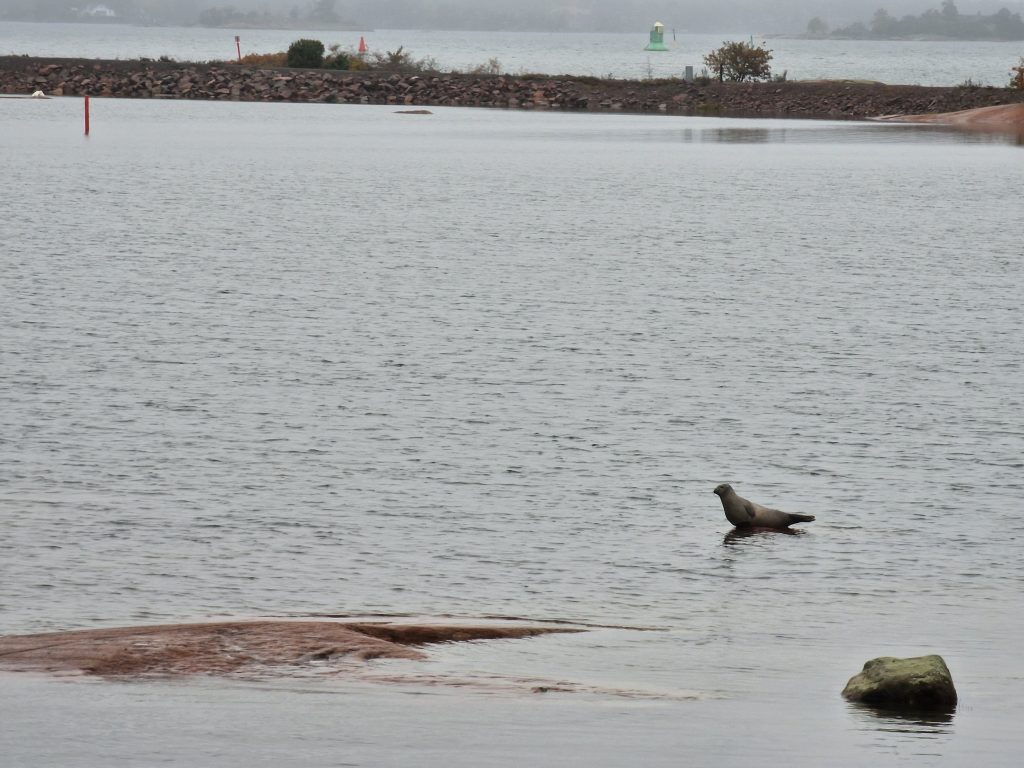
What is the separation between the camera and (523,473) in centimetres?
1795

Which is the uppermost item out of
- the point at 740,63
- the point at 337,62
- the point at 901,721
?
the point at 337,62

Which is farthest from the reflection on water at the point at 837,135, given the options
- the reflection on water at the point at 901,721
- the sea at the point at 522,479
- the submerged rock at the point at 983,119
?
the reflection on water at the point at 901,721

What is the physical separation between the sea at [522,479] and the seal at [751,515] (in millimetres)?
169

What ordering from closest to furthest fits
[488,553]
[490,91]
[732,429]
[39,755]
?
[39,755], [488,553], [732,429], [490,91]

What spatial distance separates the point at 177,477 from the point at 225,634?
6.14 m

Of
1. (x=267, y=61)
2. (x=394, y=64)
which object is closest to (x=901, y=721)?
(x=394, y=64)

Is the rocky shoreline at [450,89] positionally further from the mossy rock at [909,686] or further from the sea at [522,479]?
the mossy rock at [909,686]

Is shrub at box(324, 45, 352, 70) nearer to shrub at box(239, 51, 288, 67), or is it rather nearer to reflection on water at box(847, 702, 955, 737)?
shrub at box(239, 51, 288, 67)

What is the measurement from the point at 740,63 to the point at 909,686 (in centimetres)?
10066

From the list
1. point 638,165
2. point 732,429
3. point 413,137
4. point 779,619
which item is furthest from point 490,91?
point 779,619

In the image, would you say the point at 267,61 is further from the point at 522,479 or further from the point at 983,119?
the point at 522,479

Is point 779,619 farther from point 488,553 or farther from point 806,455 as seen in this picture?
point 806,455

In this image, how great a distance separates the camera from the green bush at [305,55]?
116m

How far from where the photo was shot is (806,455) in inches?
741
